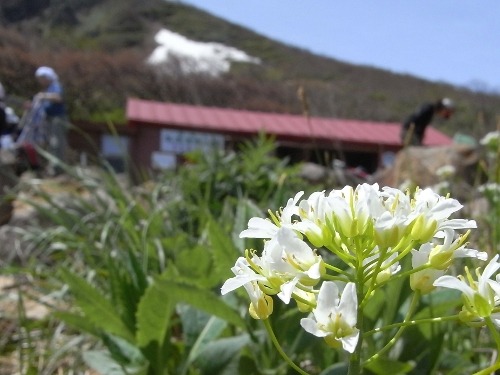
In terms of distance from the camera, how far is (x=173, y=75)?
1216 inches

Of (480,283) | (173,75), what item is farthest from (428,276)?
(173,75)

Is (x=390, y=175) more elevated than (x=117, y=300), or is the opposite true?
(x=117, y=300)

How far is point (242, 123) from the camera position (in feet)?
61.5

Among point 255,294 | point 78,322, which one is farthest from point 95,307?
point 255,294

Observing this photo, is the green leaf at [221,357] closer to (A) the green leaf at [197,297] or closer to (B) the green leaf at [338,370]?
(A) the green leaf at [197,297]

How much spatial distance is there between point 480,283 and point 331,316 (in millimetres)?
136

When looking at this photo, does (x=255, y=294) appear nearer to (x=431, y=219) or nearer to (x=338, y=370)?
(x=431, y=219)

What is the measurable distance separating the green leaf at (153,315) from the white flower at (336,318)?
70 cm

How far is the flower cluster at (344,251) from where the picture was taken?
651 mm

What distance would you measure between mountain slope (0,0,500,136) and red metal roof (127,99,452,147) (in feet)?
4.31

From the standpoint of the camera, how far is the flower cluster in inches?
25.6


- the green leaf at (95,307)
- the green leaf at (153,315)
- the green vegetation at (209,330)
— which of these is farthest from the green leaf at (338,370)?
the green leaf at (95,307)

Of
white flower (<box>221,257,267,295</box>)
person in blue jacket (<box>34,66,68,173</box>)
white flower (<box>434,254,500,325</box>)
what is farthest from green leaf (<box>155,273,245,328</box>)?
person in blue jacket (<box>34,66,68,173</box>)

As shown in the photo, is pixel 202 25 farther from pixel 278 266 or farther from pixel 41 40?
pixel 278 266
